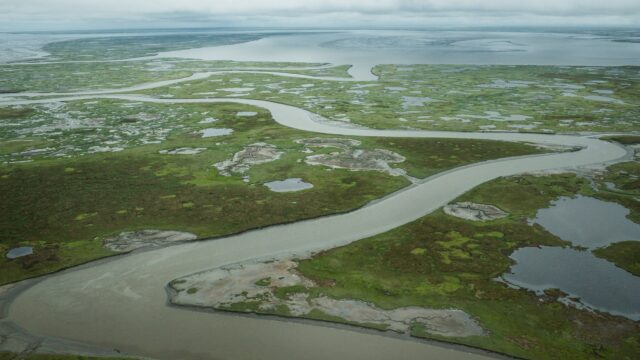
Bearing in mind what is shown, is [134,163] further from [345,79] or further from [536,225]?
[345,79]

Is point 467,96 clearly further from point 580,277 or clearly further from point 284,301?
point 284,301

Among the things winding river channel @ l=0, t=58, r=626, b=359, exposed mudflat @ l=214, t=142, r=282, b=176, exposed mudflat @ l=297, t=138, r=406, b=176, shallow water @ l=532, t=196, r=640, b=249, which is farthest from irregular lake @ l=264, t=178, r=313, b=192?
shallow water @ l=532, t=196, r=640, b=249

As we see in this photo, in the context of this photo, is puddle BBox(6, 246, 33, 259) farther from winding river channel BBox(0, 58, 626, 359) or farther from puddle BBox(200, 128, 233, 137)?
puddle BBox(200, 128, 233, 137)

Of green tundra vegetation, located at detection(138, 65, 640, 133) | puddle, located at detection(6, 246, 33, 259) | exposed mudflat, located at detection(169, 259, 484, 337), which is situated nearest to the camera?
exposed mudflat, located at detection(169, 259, 484, 337)

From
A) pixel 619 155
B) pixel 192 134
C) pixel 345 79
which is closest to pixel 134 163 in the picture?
pixel 192 134

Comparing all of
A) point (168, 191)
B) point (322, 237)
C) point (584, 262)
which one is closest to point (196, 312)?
point (322, 237)

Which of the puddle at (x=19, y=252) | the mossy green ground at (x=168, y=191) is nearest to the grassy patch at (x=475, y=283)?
the mossy green ground at (x=168, y=191)
